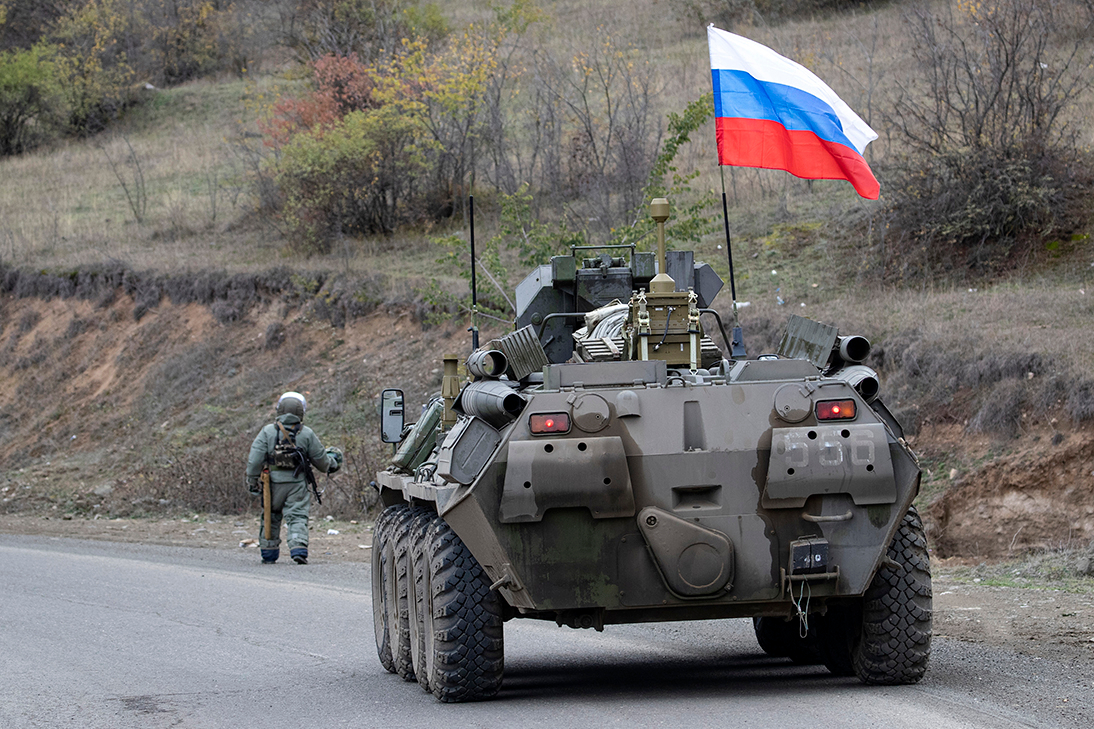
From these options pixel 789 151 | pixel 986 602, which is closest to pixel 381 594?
pixel 986 602

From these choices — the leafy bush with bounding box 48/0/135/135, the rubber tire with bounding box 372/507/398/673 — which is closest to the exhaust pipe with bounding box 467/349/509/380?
the rubber tire with bounding box 372/507/398/673

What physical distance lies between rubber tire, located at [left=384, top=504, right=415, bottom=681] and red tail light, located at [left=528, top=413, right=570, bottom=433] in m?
1.88

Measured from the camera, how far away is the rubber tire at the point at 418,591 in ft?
25.8

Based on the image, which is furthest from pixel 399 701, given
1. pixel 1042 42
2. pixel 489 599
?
pixel 1042 42

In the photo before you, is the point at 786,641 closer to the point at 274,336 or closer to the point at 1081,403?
the point at 1081,403

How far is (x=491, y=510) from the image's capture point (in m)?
7.07

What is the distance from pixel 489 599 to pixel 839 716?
1.96 meters

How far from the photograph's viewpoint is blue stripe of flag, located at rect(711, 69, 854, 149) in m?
11.4

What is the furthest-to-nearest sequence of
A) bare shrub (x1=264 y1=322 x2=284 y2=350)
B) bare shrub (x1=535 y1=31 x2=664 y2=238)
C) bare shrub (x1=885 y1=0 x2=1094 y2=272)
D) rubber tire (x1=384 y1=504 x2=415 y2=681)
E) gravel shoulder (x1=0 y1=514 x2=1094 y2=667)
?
bare shrub (x1=264 y1=322 x2=284 y2=350) → bare shrub (x1=535 y1=31 x2=664 y2=238) → bare shrub (x1=885 y1=0 x2=1094 y2=272) → gravel shoulder (x1=0 y1=514 x2=1094 y2=667) → rubber tire (x1=384 y1=504 x2=415 y2=681)

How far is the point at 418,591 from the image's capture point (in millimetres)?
7973

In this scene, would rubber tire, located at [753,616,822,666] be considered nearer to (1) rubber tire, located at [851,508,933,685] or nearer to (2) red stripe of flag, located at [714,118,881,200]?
(1) rubber tire, located at [851,508,933,685]

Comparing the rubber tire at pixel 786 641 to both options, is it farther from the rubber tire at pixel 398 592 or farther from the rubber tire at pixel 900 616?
the rubber tire at pixel 398 592

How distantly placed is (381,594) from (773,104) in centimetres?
524

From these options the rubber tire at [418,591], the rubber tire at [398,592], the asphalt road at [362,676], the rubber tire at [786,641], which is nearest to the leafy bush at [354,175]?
the asphalt road at [362,676]
